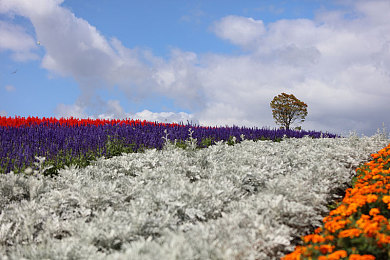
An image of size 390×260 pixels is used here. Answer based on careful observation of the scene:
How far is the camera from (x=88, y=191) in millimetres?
4305

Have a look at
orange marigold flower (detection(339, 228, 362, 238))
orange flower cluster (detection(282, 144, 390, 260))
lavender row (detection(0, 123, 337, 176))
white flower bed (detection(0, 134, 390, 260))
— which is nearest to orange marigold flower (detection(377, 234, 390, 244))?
orange flower cluster (detection(282, 144, 390, 260))

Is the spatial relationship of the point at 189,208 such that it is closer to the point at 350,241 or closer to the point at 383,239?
the point at 350,241

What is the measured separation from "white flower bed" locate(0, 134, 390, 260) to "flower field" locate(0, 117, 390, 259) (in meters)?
0.01

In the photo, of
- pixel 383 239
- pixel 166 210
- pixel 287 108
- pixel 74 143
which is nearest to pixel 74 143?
pixel 74 143

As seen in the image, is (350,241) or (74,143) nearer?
(350,241)

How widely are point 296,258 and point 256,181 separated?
8.02 feet

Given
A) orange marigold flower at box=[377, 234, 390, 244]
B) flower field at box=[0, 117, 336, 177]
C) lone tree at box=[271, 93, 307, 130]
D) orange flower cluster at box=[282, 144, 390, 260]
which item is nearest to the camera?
orange flower cluster at box=[282, 144, 390, 260]

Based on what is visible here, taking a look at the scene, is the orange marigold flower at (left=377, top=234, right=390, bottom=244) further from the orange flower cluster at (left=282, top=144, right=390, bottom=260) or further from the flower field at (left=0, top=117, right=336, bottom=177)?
the flower field at (left=0, top=117, right=336, bottom=177)

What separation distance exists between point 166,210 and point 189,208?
30 cm

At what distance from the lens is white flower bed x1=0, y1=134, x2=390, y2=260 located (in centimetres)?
304

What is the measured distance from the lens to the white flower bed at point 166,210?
304 centimetres

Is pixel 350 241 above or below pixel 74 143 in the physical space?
below

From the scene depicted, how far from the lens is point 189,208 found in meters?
3.91

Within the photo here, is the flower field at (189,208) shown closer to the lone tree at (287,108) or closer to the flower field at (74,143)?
the flower field at (74,143)
